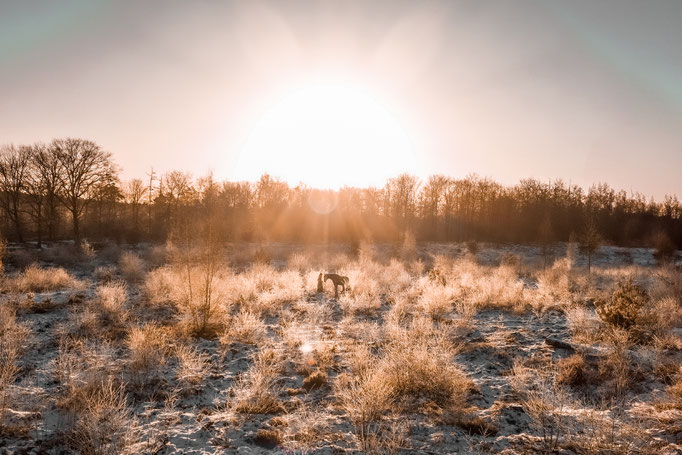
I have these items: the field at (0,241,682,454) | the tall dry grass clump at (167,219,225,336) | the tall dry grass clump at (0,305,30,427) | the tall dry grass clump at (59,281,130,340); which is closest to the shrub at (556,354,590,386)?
the field at (0,241,682,454)

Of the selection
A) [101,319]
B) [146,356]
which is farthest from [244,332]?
[101,319]

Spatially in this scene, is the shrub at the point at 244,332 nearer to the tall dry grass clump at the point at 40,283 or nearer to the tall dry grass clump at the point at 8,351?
the tall dry grass clump at the point at 8,351

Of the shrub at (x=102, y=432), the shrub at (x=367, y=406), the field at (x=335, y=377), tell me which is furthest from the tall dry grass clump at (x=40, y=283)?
the shrub at (x=367, y=406)

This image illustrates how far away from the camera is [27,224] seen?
1328 inches

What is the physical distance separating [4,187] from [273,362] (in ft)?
115

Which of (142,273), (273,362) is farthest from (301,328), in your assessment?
(142,273)

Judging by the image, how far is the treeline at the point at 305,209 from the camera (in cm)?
3014

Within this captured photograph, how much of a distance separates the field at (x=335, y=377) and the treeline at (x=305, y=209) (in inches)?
765

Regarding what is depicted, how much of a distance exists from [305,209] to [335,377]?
45.7m

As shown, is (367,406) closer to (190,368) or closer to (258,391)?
(258,391)

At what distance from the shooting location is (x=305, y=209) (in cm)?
5162

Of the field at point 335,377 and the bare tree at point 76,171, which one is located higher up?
the bare tree at point 76,171

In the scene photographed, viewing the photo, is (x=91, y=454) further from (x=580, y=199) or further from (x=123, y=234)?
(x=580, y=199)

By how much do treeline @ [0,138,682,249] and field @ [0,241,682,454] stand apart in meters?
19.4
